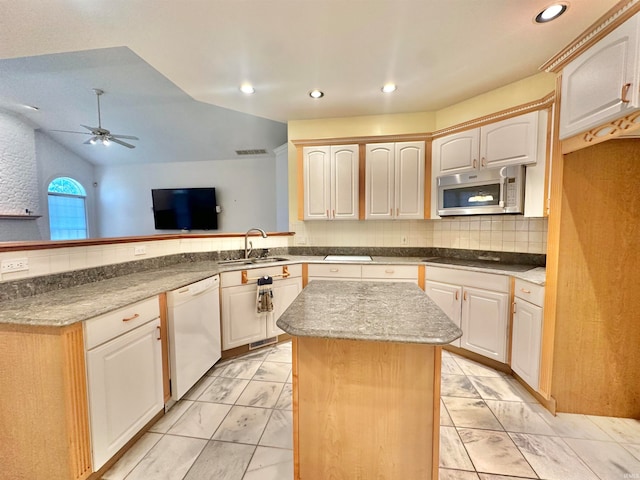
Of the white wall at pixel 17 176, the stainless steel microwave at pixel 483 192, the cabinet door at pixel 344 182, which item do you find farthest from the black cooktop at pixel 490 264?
the white wall at pixel 17 176

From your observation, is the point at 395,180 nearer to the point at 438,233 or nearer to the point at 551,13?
the point at 438,233

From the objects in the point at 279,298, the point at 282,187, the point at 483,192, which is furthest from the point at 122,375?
the point at 282,187

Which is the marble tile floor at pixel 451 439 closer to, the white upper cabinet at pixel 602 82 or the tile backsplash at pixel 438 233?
the tile backsplash at pixel 438 233

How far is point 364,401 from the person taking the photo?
1064 millimetres

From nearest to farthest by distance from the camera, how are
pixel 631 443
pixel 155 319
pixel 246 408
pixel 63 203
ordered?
pixel 631 443
pixel 155 319
pixel 246 408
pixel 63 203

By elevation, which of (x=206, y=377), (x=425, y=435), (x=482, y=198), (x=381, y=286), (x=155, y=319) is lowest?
(x=206, y=377)

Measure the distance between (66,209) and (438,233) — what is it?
7.88 metres

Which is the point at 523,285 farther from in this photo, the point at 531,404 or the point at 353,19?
the point at 353,19

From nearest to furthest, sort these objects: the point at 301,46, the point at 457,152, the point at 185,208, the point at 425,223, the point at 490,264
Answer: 1. the point at 301,46
2. the point at 490,264
3. the point at 457,152
4. the point at 425,223
5. the point at 185,208

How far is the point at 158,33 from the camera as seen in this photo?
1.73 metres

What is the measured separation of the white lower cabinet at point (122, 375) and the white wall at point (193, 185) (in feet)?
13.3

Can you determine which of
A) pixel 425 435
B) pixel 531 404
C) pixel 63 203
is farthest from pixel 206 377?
pixel 63 203

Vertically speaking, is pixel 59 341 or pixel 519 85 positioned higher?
pixel 519 85

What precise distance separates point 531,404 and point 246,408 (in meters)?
2.06
